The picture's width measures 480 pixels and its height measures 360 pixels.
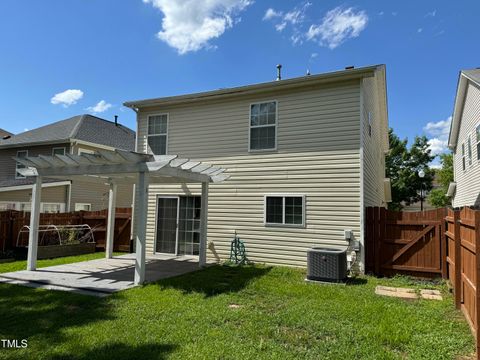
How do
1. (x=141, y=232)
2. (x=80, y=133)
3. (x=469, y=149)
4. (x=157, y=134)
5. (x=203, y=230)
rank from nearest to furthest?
(x=141, y=232), (x=203, y=230), (x=157, y=134), (x=469, y=149), (x=80, y=133)

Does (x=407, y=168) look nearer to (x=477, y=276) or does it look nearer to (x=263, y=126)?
(x=263, y=126)

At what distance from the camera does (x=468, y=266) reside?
4.29 meters

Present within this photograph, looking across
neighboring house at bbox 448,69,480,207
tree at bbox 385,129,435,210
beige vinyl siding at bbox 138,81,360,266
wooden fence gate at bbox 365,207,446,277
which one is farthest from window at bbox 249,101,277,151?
tree at bbox 385,129,435,210

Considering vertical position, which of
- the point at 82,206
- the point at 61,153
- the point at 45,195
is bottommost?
the point at 82,206

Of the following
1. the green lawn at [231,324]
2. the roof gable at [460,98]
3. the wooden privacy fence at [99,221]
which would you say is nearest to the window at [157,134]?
the wooden privacy fence at [99,221]

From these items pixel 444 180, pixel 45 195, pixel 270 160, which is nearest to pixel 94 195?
pixel 45 195

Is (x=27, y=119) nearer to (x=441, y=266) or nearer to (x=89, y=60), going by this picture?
(x=89, y=60)

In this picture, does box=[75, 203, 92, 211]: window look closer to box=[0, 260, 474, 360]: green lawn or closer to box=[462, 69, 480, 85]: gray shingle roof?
box=[0, 260, 474, 360]: green lawn

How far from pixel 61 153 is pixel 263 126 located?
12069 millimetres

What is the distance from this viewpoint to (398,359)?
11.3 feet

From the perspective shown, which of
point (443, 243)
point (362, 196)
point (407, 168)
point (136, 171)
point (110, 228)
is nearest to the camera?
point (136, 171)

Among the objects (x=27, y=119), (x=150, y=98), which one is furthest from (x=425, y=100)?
(x=27, y=119)

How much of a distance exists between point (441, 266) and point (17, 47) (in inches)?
593

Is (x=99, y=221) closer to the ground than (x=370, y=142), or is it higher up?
closer to the ground
